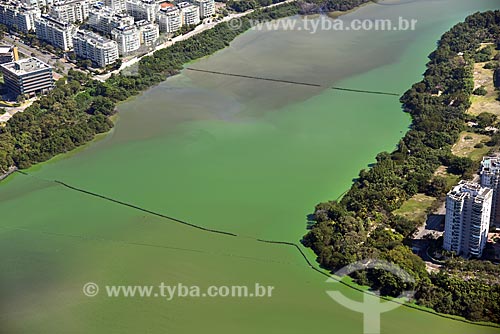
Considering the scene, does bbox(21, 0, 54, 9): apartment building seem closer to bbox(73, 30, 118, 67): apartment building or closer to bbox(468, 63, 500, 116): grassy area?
bbox(73, 30, 118, 67): apartment building

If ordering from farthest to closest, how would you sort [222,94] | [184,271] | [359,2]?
[359,2]
[222,94]
[184,271]

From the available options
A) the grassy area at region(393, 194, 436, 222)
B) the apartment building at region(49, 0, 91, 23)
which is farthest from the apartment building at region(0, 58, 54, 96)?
the grassy area at region(393, 194, 436, 222)

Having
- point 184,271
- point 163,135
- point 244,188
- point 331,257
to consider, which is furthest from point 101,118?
point 331,257

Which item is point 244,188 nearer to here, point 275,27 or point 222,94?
point 222,94

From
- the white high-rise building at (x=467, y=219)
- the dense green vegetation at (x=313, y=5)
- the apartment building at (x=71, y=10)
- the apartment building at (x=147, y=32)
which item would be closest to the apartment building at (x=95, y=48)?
the apartment building at (x=147, y=32)

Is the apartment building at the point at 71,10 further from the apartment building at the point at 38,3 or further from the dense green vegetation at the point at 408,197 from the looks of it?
the dense green vegetation at the point at 408,197
